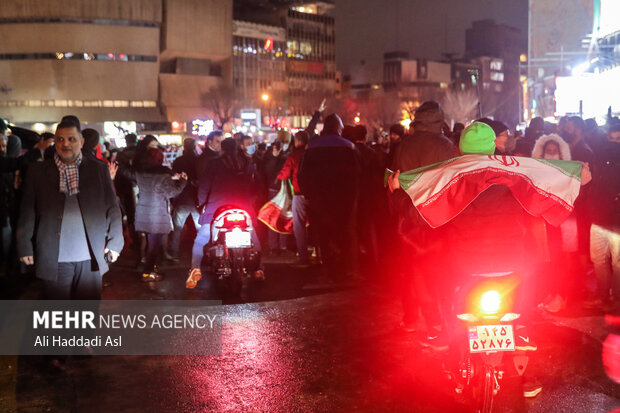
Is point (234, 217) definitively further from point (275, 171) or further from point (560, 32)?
point (560, 32)

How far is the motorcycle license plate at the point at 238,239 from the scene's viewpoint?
29.9 feet

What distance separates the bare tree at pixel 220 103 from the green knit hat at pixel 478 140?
107 meters

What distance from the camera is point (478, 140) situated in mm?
4973

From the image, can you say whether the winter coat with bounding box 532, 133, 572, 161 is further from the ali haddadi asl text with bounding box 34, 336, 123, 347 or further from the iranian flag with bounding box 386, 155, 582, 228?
the ali haddadi asl text with bounding box 34, 336, 123, 347

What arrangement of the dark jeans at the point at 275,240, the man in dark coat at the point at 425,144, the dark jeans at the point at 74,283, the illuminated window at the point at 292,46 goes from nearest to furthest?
1. the dark jeans at the point at 74,283
2. the man in dark coat at the point at 425,144
3. the dark jeans at the point at 275,240
4. the illuminated window at the point at 292,46

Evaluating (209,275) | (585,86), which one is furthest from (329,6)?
(209,275)

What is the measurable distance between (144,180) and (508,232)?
665cm

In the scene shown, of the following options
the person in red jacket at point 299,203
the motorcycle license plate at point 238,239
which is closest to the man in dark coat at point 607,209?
the motorcycle license plate at point 238,239

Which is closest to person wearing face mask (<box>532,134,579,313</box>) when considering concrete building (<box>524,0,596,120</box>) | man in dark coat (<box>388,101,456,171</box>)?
man in dark coat (<box>388,101,456,171</box>)

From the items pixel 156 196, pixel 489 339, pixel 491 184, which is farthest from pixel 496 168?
pixel 156 196

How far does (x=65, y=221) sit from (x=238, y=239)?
9.52 ft

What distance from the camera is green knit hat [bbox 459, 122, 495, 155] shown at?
4.98 m

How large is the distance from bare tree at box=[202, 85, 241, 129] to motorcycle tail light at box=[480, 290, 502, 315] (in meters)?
108

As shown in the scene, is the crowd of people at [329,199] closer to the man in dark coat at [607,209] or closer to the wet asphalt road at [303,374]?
the man in dark coat at [607,209]
